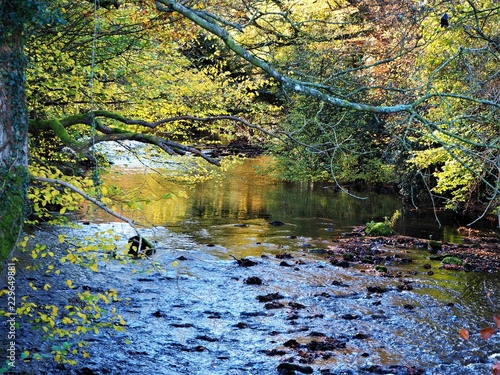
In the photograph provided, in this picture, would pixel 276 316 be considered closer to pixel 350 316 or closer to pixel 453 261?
pixel 350 316

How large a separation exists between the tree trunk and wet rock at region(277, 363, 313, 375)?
183 inches

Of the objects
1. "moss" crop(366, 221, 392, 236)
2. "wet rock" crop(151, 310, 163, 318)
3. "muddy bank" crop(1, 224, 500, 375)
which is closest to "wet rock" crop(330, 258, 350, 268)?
"muddy bank" crop(1, 224, 500, 375)

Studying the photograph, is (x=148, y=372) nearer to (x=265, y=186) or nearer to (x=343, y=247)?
(x=343, y=247)

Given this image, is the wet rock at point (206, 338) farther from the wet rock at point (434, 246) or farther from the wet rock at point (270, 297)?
the wet rock at point (434, 246)

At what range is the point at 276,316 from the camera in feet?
36.1

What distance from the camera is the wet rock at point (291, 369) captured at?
8.43m

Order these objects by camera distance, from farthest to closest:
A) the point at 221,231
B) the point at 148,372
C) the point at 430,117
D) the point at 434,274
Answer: the point at 221,231
the point at 430,117
the point at 434,274
the point at 148,372

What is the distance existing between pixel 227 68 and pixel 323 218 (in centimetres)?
847

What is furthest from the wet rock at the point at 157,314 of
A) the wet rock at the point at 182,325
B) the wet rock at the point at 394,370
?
the wet rock at the point at 394,370

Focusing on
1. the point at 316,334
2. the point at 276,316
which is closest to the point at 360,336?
the point at 316,334

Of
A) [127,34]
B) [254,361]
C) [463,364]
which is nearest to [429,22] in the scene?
[127,34]

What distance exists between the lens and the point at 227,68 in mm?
25828

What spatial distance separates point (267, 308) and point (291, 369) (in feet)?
9.55

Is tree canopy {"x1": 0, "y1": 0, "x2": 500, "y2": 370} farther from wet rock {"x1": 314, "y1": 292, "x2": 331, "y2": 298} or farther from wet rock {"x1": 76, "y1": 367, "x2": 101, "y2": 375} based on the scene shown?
wet rock {"x1": 314, "y1": 292, "x2": 331, "y2": 298}
